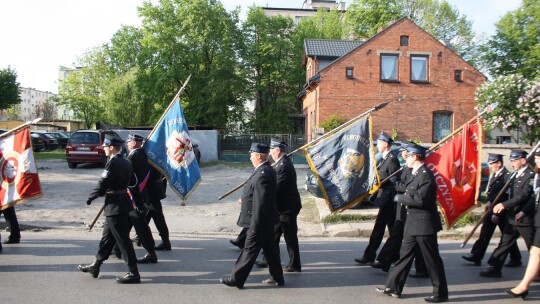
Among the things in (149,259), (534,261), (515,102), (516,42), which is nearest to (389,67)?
(516,42)

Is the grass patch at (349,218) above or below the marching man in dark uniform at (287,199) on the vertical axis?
below

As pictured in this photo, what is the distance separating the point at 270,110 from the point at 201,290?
115 ft

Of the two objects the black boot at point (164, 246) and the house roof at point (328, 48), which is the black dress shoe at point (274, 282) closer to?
the black boot at point (164, 246)

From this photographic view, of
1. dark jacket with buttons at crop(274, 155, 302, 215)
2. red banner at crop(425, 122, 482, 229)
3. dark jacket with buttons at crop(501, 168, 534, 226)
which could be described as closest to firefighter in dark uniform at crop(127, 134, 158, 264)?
dark jacket with buttons at crop(274, 155, 302, 215)

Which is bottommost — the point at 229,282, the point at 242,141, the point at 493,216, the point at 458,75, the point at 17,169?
the point at 229,282

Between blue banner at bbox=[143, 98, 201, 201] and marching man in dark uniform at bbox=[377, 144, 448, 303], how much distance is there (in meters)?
3.93

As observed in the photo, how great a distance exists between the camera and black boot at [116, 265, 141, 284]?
6.25 meters

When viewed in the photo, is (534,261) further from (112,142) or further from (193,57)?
(193,57)

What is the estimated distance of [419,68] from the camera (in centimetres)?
2877

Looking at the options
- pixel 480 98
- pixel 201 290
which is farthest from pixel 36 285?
pixel 480 98

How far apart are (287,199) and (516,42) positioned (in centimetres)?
1946

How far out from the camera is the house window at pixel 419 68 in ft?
94.0

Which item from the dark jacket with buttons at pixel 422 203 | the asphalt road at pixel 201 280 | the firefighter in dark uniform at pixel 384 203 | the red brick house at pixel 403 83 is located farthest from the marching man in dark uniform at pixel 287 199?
the red brick house at pixel 403 83

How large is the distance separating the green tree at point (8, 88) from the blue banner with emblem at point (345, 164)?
3310 centimetres
